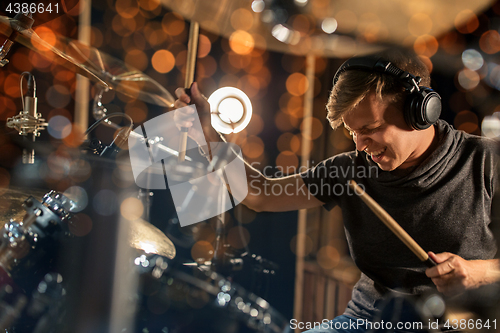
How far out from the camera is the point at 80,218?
2.42 ft

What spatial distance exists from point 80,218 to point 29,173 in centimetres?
21

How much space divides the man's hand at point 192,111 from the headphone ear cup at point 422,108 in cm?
56

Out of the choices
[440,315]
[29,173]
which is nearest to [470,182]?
[440,315]

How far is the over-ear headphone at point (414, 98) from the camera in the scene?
2.57 ft

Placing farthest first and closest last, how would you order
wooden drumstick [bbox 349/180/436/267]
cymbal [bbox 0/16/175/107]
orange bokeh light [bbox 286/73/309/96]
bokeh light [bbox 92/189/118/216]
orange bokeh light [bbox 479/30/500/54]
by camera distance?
orange bokeh light [bbox 286/73/309/96] < orange bokeh light [bbox 479/30/500/54] < cymbal [bbox 0/16/175/107] < bokeh light [bbox 92/189/118/216] < wooden drumstick [bbox 349/180/436/267]

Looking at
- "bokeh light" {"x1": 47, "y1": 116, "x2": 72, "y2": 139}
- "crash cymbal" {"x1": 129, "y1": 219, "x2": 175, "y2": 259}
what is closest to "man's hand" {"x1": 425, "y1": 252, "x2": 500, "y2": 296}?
"crash cymbal" {"x1": 129, "y1": 219, "x2": 175, "y2": 259}

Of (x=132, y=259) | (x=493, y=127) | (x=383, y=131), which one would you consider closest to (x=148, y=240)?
(x=132, y=259)

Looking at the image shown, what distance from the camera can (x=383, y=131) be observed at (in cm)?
84

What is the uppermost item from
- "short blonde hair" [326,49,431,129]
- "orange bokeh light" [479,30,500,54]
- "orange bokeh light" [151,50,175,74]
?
"orange bokeh light" [479,30,500,54]

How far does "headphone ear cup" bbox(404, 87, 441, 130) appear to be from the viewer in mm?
782

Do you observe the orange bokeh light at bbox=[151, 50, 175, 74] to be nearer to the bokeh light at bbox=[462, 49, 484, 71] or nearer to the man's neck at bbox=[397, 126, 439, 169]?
the man's neck at bbox=[397, 126, 439, 169]

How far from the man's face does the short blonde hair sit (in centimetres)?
2

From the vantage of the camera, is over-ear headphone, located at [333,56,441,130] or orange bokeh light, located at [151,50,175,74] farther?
orange bokeh light, located at [151,50,175,74]

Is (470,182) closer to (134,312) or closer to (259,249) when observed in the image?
(134,312)
